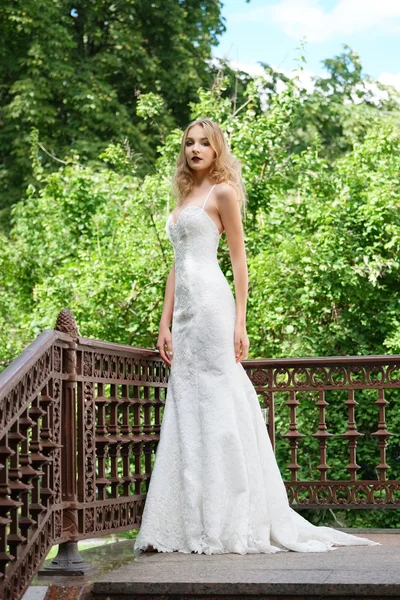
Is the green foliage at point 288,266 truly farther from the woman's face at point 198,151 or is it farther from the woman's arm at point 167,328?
the woman's face at point 198,151

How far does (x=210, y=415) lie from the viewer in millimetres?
4926

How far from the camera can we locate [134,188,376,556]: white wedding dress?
4.82 m

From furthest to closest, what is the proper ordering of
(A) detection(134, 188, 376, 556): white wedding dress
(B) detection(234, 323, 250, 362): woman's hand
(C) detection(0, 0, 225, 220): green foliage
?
(C) detection(0, 0, 225, 220): green foliage
(B) detection(234, 323, 250, 362): woman's hand
(A) detection(134, 188, 376, 556): white wedding dress

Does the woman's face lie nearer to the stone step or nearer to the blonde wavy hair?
the blonde wavy hair

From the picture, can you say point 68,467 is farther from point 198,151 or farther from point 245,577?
point 198,151

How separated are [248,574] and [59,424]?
0.96 m

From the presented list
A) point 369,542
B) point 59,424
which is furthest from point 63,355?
point 369,542

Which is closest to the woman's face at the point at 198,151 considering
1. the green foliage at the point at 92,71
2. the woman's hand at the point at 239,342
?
the woman's hand at the point at 239,342

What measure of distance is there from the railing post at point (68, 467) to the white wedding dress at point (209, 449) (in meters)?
0.66

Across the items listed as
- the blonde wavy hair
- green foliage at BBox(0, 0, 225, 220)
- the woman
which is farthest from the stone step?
green foliage at BBox(0, 0, 225, 220)

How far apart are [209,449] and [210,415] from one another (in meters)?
0.16

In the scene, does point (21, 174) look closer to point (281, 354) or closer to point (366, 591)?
point (281, 354)

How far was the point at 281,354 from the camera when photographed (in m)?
11.1

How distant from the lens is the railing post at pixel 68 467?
4.19 metres
